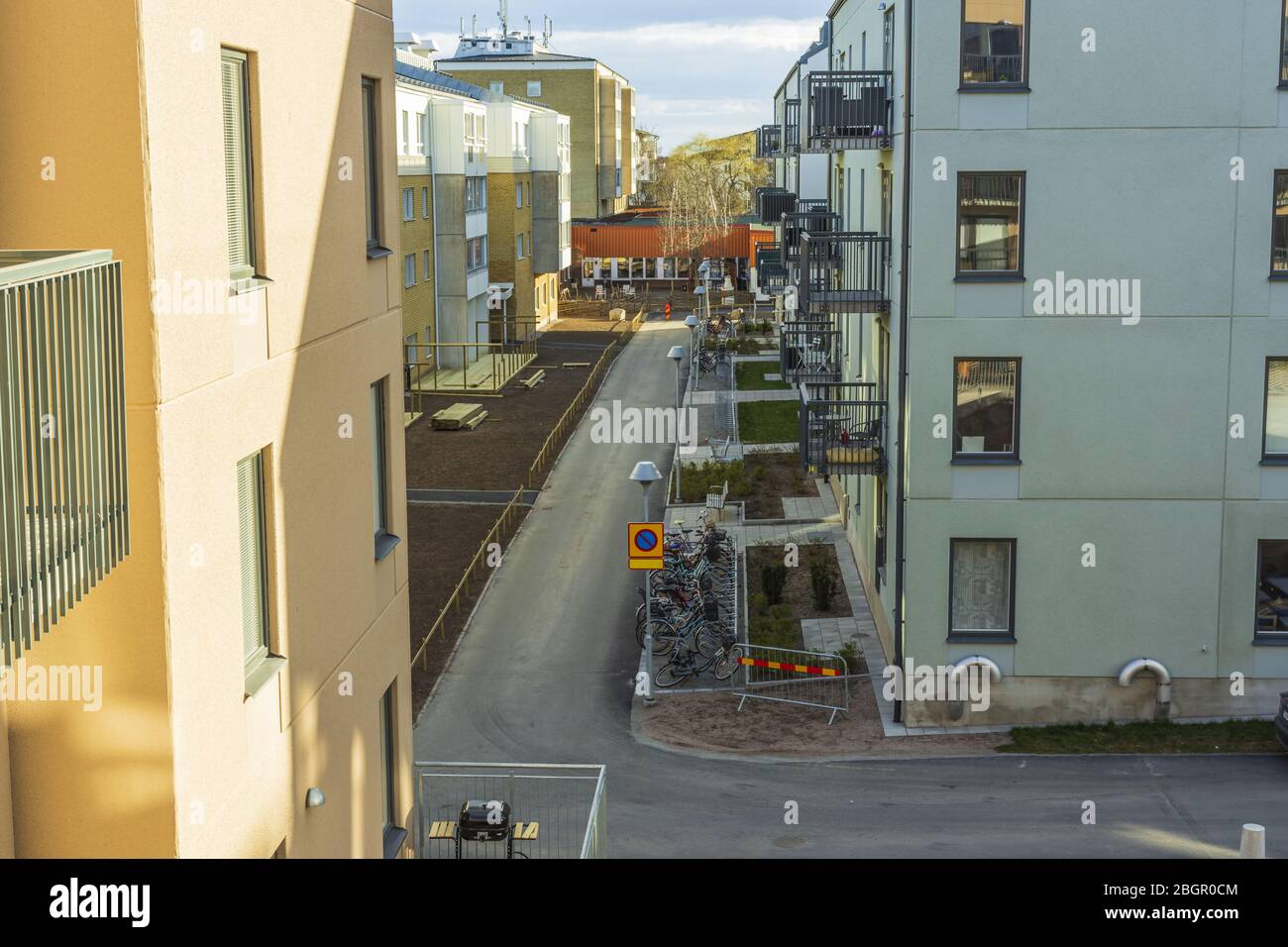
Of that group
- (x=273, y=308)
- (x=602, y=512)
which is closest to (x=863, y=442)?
(x=602, y=512)

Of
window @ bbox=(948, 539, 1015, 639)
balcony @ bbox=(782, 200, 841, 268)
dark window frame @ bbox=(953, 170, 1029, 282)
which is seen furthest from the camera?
balcony @ bbox=(782, 200, 841, 268)

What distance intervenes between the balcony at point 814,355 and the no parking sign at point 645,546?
33.3ft

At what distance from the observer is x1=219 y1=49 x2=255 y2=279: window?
749 cm

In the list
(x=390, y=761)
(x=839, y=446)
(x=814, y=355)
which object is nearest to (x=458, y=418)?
(x=814, y=355)

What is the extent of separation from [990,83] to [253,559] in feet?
43.7

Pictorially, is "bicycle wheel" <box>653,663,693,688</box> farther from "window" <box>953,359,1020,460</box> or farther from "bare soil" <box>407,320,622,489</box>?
"bare soil" <box>407,320,622,489</box>

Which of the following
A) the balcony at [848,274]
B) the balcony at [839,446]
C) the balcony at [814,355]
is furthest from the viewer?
the balcony at [814,355]

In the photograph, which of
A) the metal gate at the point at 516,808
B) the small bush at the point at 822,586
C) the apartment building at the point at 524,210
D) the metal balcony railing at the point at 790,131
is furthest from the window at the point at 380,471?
the apartment building at the point at 524,210

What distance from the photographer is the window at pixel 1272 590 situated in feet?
61.7

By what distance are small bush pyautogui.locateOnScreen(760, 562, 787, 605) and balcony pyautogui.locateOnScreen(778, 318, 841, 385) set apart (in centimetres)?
566

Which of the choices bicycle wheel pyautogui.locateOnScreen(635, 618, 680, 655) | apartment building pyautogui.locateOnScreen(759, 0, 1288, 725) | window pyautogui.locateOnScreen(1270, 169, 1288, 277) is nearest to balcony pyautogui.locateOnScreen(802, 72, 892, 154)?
apartment building pyautogui.locateOnScreen(759, 0, 1288, 725)

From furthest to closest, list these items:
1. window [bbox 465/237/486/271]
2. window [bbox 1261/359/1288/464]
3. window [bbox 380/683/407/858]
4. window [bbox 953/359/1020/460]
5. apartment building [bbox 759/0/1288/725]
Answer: window [bbox 465/237/486/271] → window [bbox 953/359/1020/460] → window [bbox 1261/359/1288/464] → apartment building [bbox 759/0/1288/725] → window [bbox 380/683/407/858]

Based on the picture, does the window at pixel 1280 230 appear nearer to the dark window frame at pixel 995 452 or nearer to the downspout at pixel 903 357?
the dark window frame at pixel 995 452

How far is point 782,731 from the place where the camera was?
19188mm
